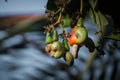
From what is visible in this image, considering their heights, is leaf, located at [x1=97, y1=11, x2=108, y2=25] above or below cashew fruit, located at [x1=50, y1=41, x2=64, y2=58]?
above

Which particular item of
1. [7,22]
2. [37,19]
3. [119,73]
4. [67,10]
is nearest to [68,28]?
[67,10]

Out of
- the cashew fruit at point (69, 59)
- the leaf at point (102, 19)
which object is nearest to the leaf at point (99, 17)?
the leaf at point (102, 19)

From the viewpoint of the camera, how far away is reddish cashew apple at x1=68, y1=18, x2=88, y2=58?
0.88 m

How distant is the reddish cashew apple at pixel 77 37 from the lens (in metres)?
0.88

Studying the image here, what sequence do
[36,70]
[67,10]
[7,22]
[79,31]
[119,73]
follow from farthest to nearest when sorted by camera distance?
[36,70] < [119,73] < [7,22] < [67,10] < [79,31]

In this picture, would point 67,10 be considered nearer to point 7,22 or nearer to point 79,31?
point 79,31

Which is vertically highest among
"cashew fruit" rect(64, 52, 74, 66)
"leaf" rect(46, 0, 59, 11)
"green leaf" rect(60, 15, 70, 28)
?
"leaf" rect(46, 0, 59, 11)

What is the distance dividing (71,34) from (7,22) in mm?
862

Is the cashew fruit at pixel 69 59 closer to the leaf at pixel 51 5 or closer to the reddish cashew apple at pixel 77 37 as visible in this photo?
the reddish cashew apple at pixel 77 37

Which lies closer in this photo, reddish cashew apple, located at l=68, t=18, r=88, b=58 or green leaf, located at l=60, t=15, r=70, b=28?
reddish cashew apple, located at l=68, t=18, r=88, b=58

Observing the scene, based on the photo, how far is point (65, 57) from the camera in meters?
0.91

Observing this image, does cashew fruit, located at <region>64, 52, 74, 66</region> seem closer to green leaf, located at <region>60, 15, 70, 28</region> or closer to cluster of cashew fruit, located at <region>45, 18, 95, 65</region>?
cluster of cashew fruit, located at <region>45, 18, 95, 65</region>

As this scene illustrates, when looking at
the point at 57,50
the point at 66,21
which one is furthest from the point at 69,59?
the point at 66,21

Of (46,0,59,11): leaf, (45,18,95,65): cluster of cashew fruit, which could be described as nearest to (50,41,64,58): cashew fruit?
Result: (45,18,95,65): cluster of cashew fruit
